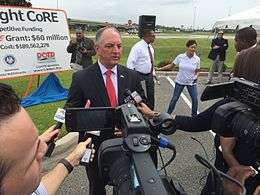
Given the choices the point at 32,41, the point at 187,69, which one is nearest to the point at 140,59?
the point at 187,69

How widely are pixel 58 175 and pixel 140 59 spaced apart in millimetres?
5468

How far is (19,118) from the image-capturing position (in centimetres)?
105

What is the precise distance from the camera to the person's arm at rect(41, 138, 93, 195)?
1854mm

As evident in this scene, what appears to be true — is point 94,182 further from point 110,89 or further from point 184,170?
point 184,170

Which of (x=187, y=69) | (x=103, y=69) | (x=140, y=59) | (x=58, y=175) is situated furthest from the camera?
(x=187, y=69)

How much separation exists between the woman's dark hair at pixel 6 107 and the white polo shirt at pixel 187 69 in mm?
6648

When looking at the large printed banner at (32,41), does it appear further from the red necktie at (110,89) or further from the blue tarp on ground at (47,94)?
the red necktie at (110,89)

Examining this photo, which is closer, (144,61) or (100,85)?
(100,85)

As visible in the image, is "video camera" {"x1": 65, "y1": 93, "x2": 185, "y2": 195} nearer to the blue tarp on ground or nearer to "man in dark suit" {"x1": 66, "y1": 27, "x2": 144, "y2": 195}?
"man in dark suit" {"x1": 66, "y1": 27, "x2": 144, "y2": 195}

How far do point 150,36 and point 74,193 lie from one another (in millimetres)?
3921

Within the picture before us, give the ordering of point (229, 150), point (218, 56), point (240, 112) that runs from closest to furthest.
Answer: point (240, 112), point (229, 150), point (218, 56)

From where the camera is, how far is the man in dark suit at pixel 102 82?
9.86 feet

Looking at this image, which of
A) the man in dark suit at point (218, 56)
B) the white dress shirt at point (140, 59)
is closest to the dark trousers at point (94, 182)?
the white dress shirt at point (140, 59)

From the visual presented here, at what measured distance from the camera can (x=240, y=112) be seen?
1.72 metres
